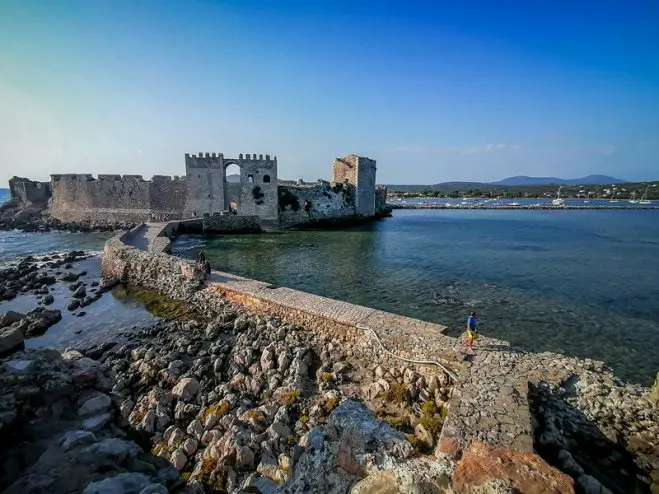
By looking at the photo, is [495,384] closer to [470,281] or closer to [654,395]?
[654,395]

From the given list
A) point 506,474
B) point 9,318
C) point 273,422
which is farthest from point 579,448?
point 9,318

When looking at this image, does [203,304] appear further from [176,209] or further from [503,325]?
[176,209]

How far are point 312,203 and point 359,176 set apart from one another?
7.76 metres

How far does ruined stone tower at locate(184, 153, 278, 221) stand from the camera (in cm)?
3238

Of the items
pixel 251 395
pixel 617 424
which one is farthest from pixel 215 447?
pixel 617 424

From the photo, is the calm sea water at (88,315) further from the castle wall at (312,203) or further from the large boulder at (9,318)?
the castle wall at (312,203)

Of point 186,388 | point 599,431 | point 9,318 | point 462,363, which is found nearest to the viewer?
point 599,431

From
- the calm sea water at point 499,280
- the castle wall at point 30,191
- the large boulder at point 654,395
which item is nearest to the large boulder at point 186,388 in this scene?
the calm sea water at point 499,280

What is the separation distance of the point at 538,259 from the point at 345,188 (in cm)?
2315

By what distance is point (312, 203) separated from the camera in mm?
36094

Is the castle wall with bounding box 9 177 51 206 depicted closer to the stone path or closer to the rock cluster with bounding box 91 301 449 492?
the rock cluster with bounding box 91 301 449 492

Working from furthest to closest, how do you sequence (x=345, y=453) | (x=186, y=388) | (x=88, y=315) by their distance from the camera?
(x=88, y=315) < (x=186, y=388) < (x=345, y=453)

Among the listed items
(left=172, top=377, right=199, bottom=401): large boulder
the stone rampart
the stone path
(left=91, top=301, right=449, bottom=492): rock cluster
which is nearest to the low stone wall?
the stone path

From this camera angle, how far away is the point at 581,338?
974cm
